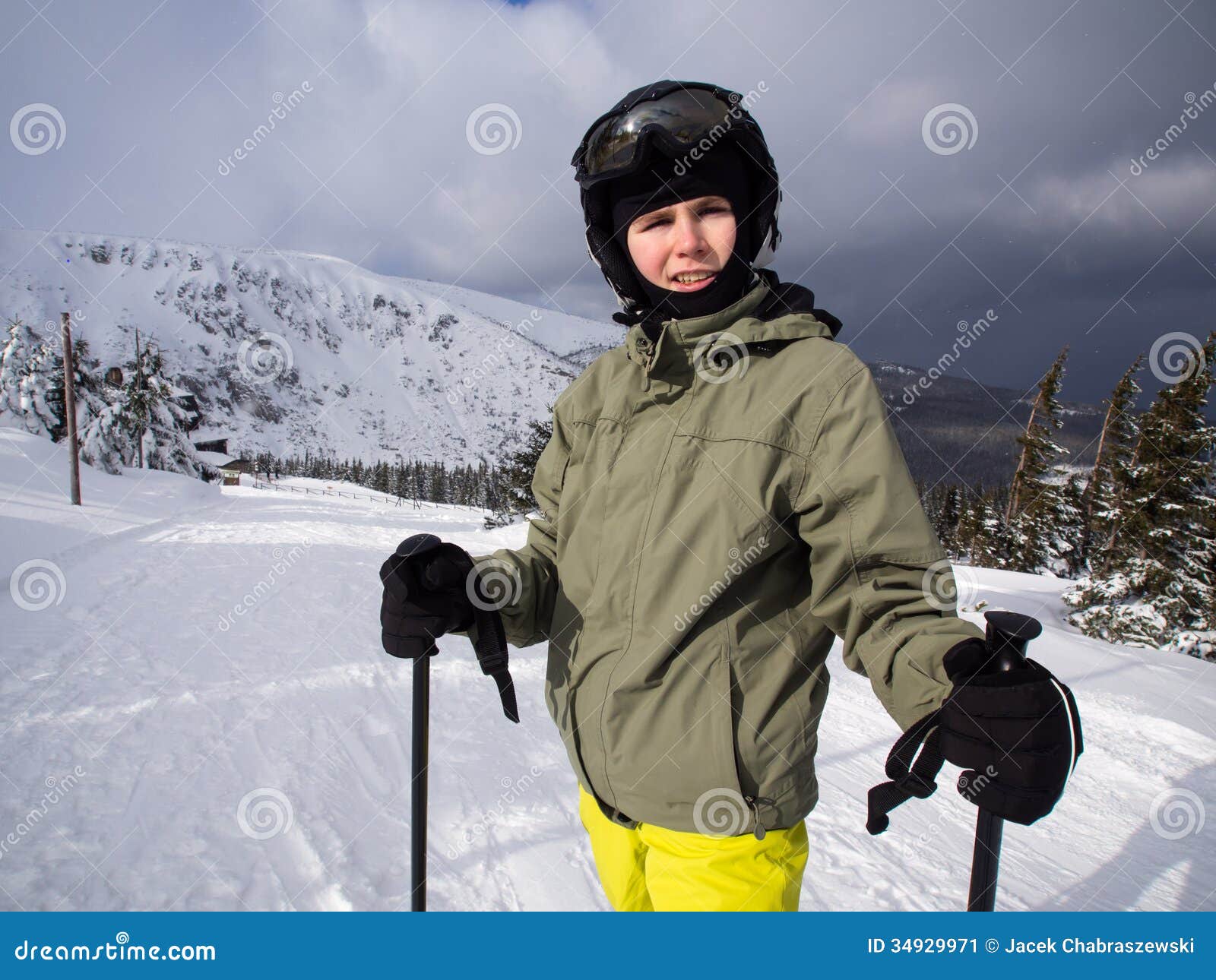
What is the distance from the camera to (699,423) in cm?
155

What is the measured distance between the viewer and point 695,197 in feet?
5.78

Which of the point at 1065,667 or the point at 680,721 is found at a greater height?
the point at 680,721

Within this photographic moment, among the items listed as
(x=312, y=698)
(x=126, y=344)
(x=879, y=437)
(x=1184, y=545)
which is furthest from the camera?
(x=126, y=344)

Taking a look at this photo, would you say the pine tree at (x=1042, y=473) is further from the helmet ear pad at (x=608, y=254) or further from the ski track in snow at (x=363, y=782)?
the helmet ear pad at (x=608, y=254)

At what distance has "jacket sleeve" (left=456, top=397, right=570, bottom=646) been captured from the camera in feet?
6.04

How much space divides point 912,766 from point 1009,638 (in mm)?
336

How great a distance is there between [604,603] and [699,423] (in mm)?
527

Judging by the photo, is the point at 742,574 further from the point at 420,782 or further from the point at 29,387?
the point at 29,387

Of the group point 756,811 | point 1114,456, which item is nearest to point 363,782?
point 756,811

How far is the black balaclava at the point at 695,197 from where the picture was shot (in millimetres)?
1734

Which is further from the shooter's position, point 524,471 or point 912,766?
point 524,471

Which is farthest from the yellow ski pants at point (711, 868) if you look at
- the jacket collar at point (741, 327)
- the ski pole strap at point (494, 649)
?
the jacket collar at point (741, 327)
